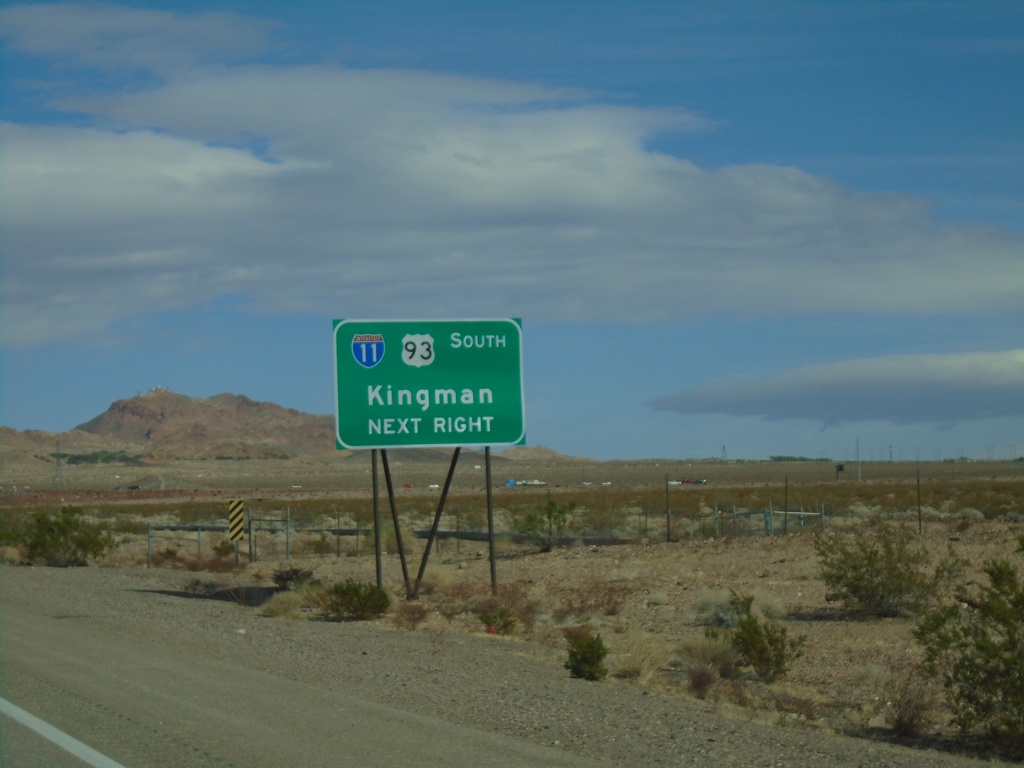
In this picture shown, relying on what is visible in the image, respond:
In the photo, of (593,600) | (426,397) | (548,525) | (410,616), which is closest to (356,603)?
(410,616)

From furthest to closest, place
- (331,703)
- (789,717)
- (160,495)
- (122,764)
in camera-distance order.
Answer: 1. (160,495)
2. (789,717)
3. (331,703)
4. (122,764)

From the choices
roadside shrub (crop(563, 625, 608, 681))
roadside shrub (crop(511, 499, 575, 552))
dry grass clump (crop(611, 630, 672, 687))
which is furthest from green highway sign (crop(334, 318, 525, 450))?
roadside shrub (crop(511, 499, 575, 552))

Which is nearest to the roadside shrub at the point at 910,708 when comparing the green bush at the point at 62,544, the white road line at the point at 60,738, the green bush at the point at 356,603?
the white road line at the point at 60,738

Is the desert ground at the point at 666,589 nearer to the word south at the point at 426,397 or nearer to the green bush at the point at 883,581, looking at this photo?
the green bush at the point at 883,581

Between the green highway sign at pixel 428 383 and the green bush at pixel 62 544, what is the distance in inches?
707

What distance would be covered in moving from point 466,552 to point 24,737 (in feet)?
107

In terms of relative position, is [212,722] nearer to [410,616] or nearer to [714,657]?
[714,657]

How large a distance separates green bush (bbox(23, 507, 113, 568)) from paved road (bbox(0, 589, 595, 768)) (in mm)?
22990

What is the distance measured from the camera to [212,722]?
34.3ft

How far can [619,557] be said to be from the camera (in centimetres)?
3469

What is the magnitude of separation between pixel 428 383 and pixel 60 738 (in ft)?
45.1

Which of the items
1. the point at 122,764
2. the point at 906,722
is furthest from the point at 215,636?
the point at 906,722

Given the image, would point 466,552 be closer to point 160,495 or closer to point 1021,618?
point 1021,618

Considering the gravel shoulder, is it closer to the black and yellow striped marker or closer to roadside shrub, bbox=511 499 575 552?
the black and yellow striped marker
